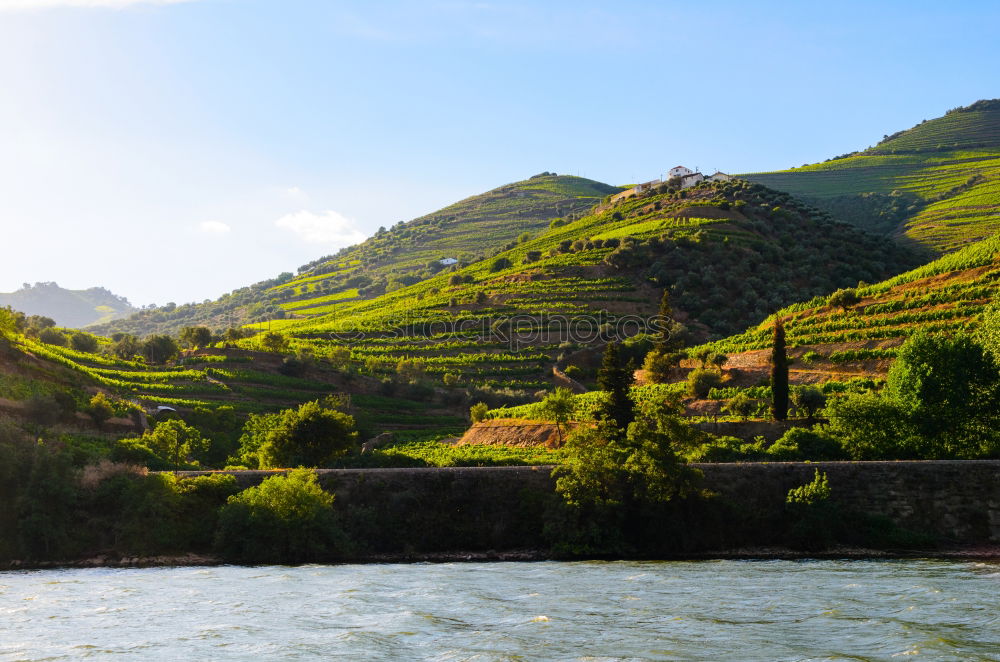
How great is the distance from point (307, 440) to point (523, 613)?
34.4 m

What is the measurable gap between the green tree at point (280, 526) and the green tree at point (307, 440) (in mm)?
12933

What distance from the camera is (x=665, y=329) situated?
103688 millimetres

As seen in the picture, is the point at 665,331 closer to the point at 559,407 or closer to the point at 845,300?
the point at 845,300

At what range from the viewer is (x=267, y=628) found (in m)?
30.8

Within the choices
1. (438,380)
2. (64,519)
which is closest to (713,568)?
(64,519)

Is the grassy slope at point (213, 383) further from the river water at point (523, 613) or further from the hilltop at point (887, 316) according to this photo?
the river water at point (523, 613)

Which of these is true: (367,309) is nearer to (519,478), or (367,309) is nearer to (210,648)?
(519,478)

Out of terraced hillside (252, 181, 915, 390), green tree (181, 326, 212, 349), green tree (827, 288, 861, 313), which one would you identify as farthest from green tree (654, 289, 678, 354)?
green tree (181, 326, 212, 349)

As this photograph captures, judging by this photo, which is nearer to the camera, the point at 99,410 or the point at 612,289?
the point at 99,410

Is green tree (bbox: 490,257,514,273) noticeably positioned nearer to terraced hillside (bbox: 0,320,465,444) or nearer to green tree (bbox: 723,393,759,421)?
terraced hillside (bbox: 0,320,465,444)

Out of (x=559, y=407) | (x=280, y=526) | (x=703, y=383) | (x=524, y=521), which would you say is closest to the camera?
(x=280, y=526)

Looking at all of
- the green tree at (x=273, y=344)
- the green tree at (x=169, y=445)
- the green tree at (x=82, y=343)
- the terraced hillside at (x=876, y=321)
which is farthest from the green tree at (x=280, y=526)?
the green tree at (x=82, y=343)

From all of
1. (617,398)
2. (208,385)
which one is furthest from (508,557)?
(208,385)

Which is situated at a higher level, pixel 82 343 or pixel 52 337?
pixel 52 337
